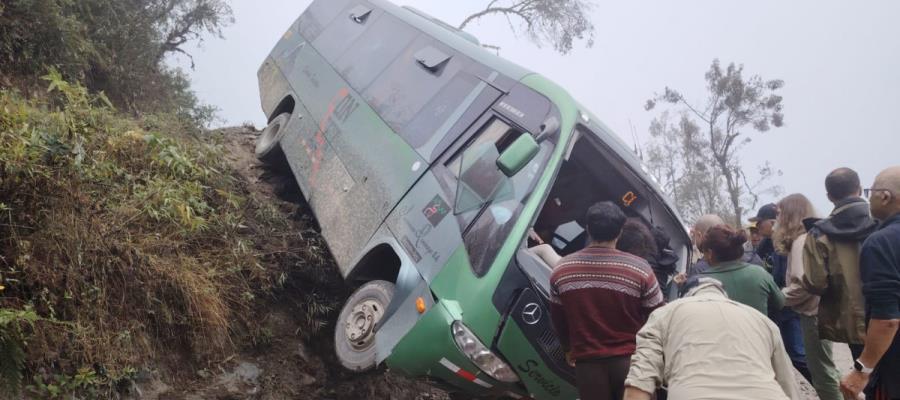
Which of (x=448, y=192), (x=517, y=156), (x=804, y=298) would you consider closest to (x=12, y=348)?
(x=448, y=192)

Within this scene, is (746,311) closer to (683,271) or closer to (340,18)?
(683,271)

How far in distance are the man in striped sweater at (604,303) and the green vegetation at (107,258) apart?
8.62ft

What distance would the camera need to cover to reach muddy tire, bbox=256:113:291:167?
23.1ft

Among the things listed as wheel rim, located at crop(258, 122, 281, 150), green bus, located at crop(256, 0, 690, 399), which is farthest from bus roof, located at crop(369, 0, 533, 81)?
wheel rim, located at crop(258, 122, 281, 150)

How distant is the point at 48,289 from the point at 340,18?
15.4ft

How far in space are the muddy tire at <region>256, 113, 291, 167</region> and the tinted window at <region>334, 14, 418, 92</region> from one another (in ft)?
3.41

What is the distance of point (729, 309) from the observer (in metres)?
2.36

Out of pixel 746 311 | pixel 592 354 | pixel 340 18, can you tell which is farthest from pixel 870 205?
pixel 340 18

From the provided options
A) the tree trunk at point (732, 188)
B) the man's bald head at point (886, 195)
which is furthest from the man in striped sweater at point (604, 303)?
the tree trunk at point (732, 188)

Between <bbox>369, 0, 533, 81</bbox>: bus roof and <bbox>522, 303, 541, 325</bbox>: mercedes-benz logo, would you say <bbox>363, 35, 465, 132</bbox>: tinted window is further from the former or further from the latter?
<bbox>522, 303, 541, 325</bbox>: mercedes-benz logo

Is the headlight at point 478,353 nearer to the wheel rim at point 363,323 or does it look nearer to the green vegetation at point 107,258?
the wheel rim at point 363,323

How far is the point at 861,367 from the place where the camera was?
3.07 metres

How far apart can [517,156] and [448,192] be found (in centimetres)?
74

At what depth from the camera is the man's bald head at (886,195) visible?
3.20m
